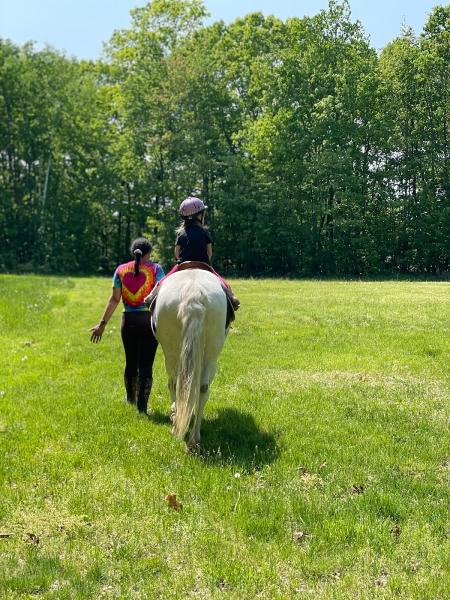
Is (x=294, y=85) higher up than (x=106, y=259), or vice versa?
(x=294, y=85)

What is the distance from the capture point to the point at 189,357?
6.03 metres

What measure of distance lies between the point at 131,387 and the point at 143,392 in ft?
1.88

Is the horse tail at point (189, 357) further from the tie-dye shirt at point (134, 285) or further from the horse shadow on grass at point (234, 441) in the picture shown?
the tie-dye shirt at point (134, 285)

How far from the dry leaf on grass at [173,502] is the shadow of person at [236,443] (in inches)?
37.0

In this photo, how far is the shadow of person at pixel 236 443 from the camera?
232 inches

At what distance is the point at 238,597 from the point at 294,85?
45.7 metres

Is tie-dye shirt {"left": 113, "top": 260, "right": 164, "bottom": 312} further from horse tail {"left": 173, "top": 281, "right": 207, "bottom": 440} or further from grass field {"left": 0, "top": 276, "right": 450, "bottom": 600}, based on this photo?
horse tail {"left": 173, "top": 281, "right": 207, "bottom": 440}

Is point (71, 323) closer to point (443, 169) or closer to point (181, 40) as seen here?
point (443, 169)

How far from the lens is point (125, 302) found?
7.87 meters

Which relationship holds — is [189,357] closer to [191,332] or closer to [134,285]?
[191,332]

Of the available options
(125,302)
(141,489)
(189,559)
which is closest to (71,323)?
(125,302)

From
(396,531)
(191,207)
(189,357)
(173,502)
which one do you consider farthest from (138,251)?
(396,531)

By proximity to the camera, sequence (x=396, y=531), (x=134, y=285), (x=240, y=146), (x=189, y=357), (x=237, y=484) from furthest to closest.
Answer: (x=240, y=146) → (x=134, y=285) → (x=189, y=357) → (x=237, y=484) → (x=396, y=531)

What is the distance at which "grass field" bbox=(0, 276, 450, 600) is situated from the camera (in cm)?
380
